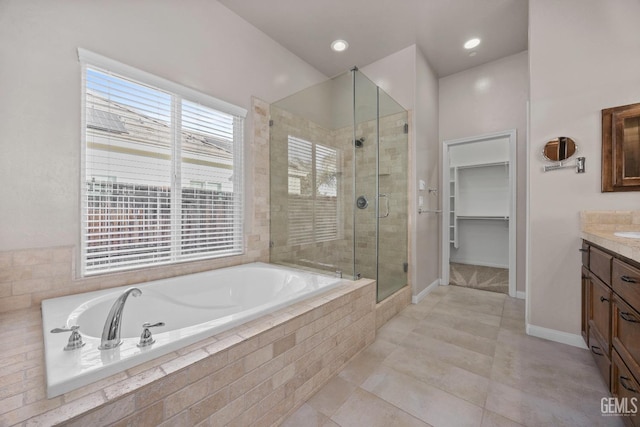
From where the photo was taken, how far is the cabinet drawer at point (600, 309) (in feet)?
4.63

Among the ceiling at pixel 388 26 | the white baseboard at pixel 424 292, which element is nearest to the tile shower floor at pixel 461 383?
the white baseboard at pixel 424 292

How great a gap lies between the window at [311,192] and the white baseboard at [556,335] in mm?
1934

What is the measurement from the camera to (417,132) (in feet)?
9.88

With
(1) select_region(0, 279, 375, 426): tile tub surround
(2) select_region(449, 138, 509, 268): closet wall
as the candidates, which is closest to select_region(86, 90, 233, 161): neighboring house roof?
(1) select_region(0, 279, 375, 426): tile tub surround

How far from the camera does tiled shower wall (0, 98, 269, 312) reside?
1.42 m

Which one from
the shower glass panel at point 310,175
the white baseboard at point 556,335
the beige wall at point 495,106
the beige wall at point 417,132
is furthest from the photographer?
the beige wall at point 495,106

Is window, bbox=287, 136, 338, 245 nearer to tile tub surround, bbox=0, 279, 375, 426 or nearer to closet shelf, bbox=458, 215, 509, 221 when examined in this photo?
tile tub surround, bbox=0, 279, 375, 426

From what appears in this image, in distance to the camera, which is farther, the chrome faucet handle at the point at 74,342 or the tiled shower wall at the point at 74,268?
the tiled shower wall at the point at 74,268

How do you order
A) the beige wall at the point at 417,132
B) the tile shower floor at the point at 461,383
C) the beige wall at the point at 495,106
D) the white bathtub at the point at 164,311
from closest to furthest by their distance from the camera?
the white bathtub at the point at 164,311, the tile shower floor at the point at 461,383, the beige wall at the point at 417,132, the beige wall at the point at 495,106

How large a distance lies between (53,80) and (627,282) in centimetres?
321

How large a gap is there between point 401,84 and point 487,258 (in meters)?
3.62

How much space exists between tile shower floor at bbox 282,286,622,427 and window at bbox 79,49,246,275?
1511 mm

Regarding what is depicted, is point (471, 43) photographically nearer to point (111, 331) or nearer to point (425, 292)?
point (425, 292)

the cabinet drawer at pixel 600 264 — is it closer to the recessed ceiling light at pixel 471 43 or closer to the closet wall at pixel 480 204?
the recessed ceiling light at pixel 471 43
